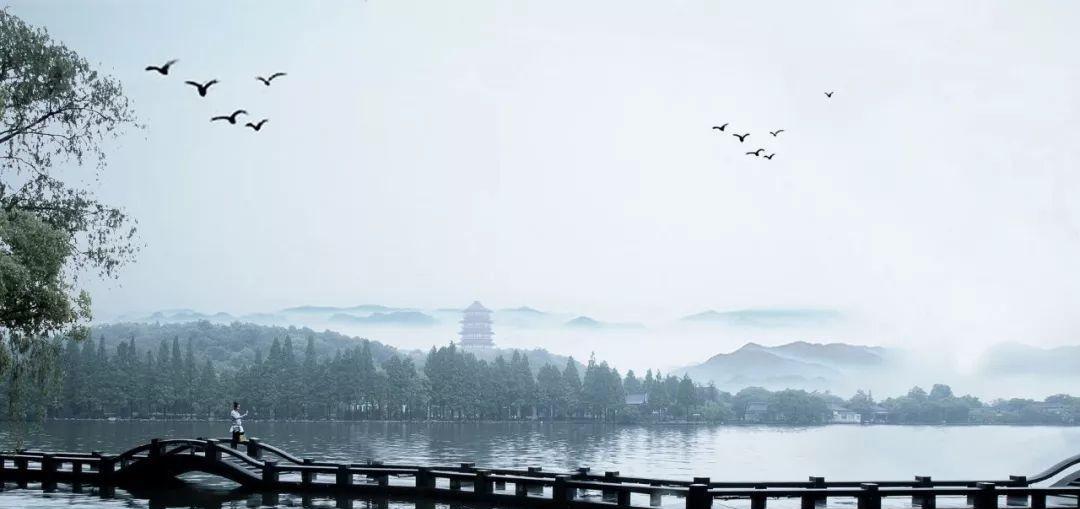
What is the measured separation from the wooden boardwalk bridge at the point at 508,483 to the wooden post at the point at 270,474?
0.03m

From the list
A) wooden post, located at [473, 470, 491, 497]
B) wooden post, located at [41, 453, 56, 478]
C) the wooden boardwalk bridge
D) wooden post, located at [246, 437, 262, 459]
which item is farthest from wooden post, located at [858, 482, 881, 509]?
wooden post, located at [41, 453, 56, 478]

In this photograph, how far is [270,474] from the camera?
3791 centimetres

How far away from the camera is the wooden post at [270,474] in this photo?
1490 inches

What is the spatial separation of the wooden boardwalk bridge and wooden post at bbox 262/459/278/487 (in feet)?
0.11

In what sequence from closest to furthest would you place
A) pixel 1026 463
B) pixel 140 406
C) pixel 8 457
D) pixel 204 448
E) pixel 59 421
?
1. pixel 204 448
2. pixel 8 457
3. pixel 1026 463
4. pixel 59 421
5. pixel 140 406

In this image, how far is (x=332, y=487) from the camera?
→ 36.6 m

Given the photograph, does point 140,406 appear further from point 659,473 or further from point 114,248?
point 114,248

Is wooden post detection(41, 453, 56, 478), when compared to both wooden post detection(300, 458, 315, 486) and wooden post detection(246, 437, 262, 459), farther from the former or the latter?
wooden post detection(300, 458, 315, 486)

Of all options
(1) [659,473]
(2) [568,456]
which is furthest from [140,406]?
(1) [659,473]

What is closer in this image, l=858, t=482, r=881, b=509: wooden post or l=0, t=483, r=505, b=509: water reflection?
l=858, t=482, r=881, b=509: wooden post

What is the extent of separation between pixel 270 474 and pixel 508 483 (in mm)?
8209

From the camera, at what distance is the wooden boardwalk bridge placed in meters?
30.2

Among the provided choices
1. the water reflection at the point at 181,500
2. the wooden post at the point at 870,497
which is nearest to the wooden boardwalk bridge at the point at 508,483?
the wooden post at the point at 870,497

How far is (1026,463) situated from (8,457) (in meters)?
112
